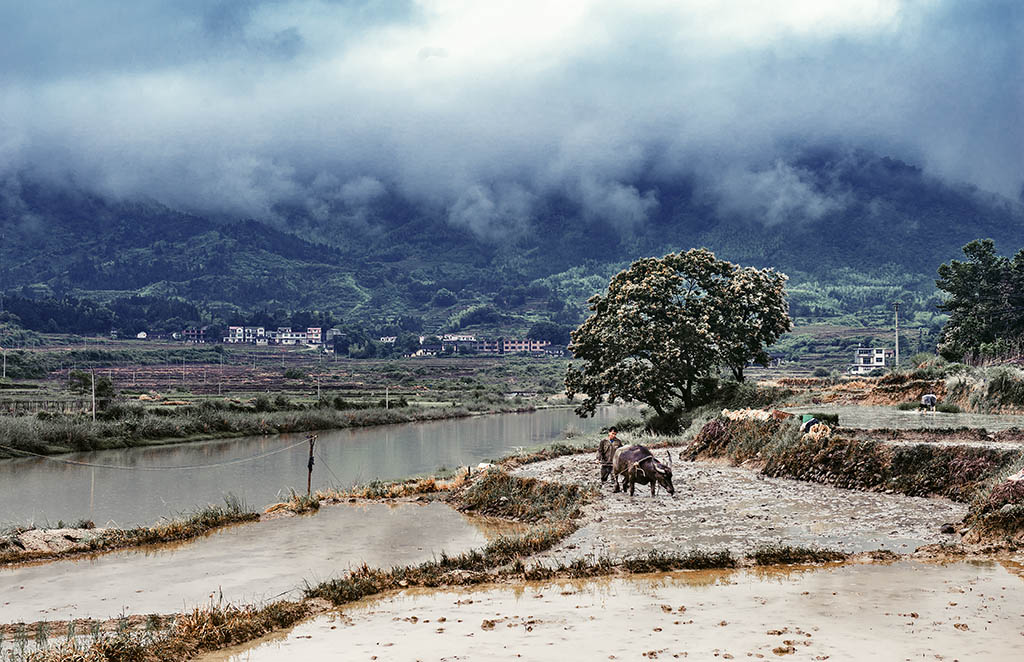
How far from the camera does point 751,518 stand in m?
17.0

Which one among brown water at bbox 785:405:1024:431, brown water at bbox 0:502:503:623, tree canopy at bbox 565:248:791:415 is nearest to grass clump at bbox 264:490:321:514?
brown water at bbox 0:502:503:623

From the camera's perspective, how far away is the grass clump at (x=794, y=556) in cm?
1320

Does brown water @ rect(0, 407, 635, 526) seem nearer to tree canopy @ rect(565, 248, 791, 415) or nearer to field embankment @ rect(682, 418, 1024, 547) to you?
tree canopy @ rect(565, 248, 791, 415)

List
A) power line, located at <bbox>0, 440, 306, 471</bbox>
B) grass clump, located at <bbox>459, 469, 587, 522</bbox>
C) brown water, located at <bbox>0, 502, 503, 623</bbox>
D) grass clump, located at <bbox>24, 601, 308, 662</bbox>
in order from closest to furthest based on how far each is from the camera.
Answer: grass clump, located at <bbox>24, 601, 308, 662</bbox> → brown water, located at <bbox>0, 502, 503, 623</bbox> → grass clump, located at <bbox>459, 469, 587, 522</bbox> → power line, located at <bbox>0, 440, 306, 471</bbox>

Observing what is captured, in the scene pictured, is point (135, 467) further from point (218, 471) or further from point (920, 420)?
point (920, 420)

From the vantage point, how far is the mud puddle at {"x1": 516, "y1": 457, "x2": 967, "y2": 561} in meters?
14.8

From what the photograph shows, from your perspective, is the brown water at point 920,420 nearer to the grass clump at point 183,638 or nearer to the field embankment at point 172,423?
the grass clump at point 183,638

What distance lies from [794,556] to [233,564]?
982 centimetres

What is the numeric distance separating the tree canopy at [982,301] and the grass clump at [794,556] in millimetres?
38322

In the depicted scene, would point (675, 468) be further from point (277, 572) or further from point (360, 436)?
point (360, 436)

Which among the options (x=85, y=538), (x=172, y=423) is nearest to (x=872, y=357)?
(x=172, y=423)

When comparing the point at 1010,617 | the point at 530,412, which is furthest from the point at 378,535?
the point at 530,412

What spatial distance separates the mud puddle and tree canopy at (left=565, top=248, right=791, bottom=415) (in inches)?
688

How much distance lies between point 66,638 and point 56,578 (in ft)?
17.2
